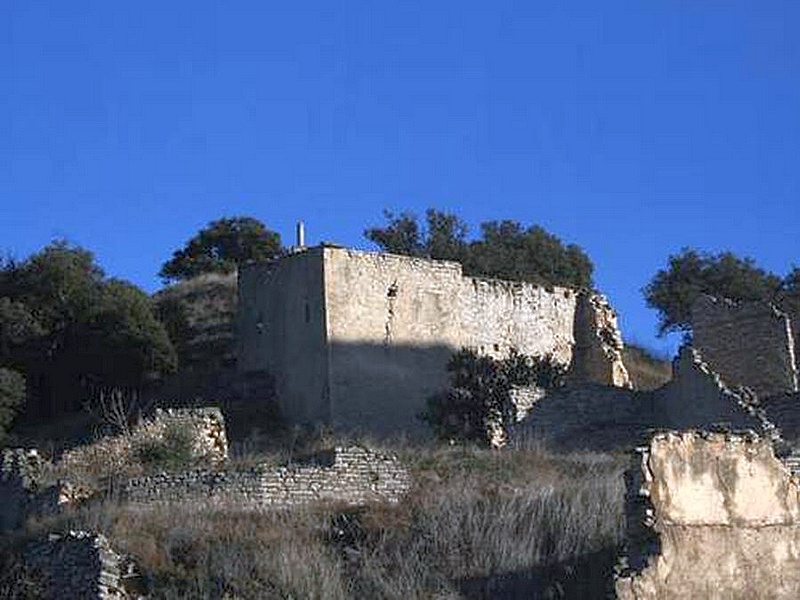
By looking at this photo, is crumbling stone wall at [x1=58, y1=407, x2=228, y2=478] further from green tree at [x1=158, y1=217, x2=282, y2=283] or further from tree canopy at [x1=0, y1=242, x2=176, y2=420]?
green tree at [x1=158, y1=217, x2=282, y2=283]

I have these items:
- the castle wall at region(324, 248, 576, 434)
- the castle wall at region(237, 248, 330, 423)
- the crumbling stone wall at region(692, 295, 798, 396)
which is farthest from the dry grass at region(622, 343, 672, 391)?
the castle wall at region(237, 248, 330, 423)

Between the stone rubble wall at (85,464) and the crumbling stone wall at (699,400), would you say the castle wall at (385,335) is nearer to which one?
the stone rubble wall at (85,464)

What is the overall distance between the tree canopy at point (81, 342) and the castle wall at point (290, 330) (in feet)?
6.27

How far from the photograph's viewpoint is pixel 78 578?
2633cm

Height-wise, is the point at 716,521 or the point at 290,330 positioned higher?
the point at 290,330

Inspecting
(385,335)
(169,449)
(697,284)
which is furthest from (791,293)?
(169,449)

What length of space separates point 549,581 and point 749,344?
11897mm

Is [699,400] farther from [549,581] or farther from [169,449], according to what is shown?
[549,581]

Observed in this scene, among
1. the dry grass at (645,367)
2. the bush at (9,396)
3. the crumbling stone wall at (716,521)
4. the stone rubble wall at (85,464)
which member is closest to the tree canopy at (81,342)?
the bush at (9,396)

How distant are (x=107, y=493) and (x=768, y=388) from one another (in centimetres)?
1228

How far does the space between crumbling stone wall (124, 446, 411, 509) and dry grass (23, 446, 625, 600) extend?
25.5 inches

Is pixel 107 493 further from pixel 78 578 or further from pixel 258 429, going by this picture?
pixel 258 429

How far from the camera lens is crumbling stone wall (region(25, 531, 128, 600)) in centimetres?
2616

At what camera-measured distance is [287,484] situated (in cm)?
2922
